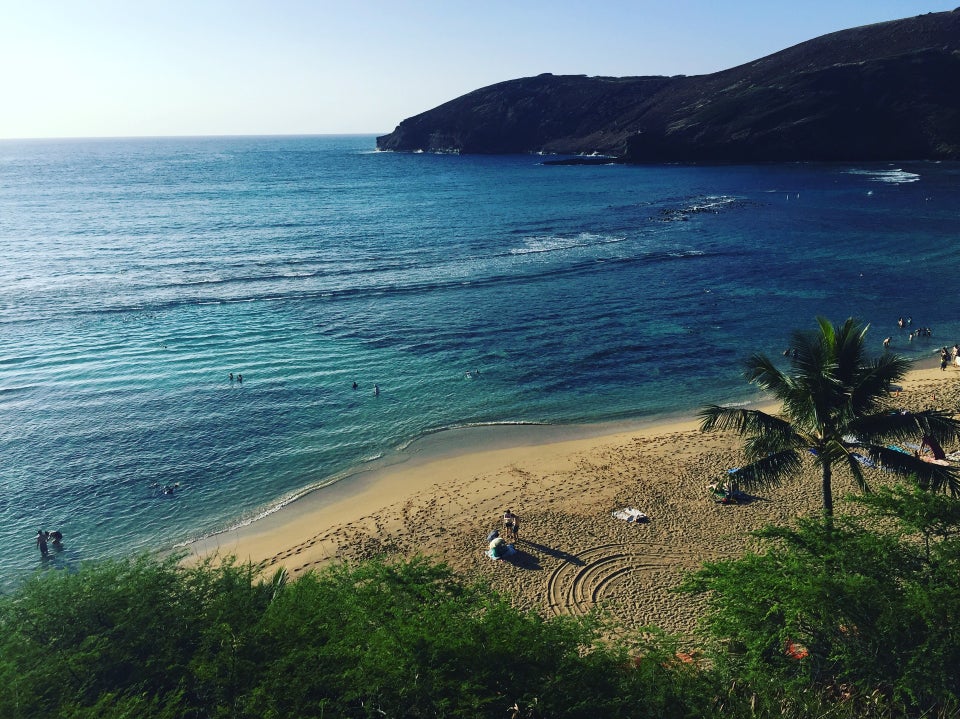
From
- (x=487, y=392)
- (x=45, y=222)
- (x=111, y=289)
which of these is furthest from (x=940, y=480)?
(x=45, y=222)

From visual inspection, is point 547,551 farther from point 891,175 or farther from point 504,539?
point 891,175

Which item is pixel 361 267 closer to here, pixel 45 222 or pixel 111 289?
pixel 111 289

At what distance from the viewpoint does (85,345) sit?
46156mm

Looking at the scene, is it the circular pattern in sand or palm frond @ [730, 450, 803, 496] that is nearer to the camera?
palm frond @ [730, 450, 803, 496]

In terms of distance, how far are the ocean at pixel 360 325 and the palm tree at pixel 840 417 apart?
54.5 ft

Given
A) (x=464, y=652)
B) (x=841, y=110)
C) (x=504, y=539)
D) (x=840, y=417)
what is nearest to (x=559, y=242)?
(x=504, y=539)

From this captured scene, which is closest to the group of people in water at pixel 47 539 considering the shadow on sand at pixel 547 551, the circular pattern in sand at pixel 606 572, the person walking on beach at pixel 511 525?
the person walking on beach at pixel 511 525

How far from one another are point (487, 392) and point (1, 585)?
2468cm

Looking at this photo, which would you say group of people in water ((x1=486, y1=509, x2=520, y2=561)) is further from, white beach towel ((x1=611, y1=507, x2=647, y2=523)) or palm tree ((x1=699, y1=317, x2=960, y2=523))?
palm tree ((x1=699, y1=317, x2=960, y2=523))

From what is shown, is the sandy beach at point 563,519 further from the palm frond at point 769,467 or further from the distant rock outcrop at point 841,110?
the distant rock outcrop at point 841,110

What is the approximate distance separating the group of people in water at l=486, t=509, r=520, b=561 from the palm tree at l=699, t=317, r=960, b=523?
8912mm

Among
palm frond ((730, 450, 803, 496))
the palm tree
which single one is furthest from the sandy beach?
the palm tree

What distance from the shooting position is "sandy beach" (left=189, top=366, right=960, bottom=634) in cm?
2259

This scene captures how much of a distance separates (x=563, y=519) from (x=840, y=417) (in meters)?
11.8
